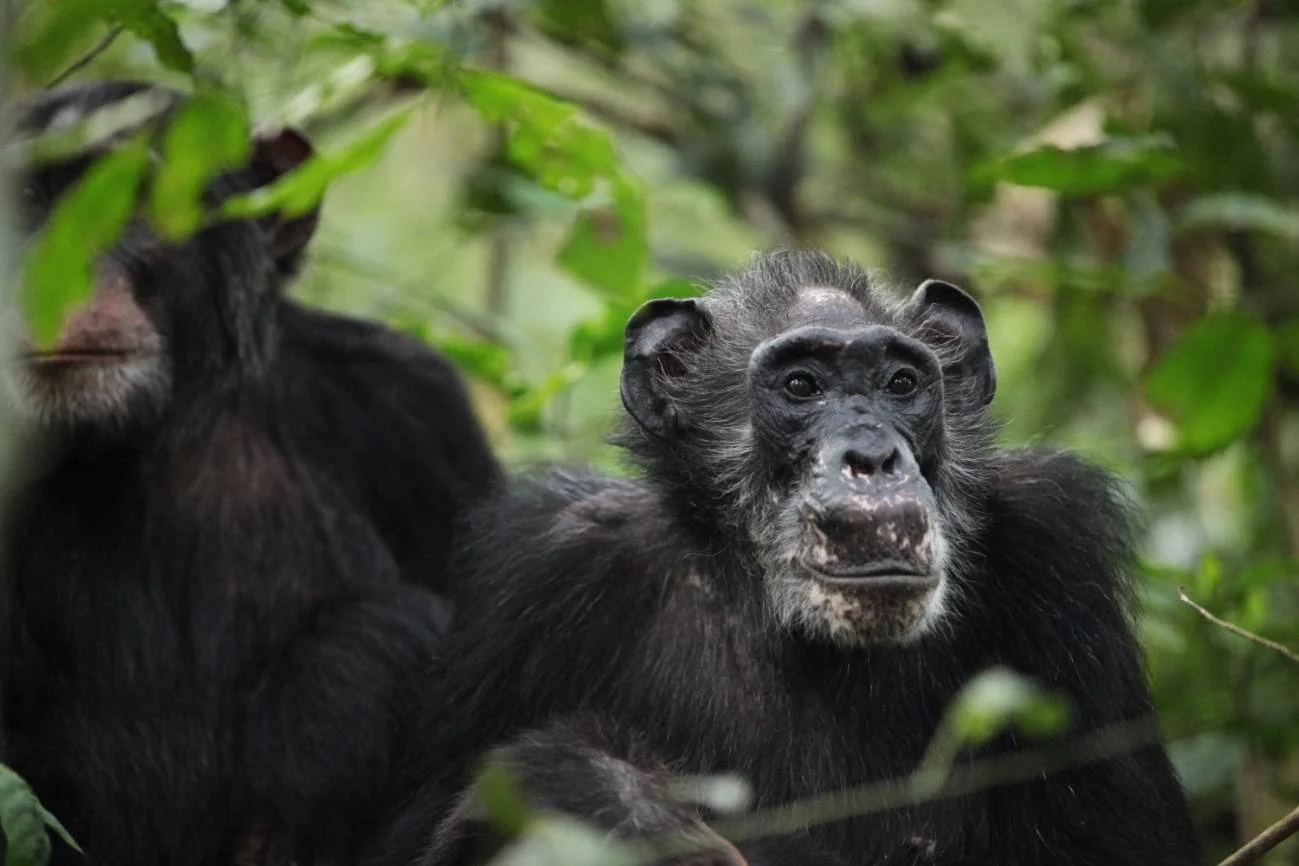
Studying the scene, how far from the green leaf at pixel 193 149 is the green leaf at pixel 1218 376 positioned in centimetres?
417

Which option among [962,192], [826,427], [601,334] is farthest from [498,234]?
[826,427]

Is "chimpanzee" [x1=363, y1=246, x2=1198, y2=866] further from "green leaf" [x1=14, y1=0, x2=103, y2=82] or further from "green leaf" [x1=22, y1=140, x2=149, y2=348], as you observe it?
"green leaf" [x1=14, y1=0, x2=103, y2=82]

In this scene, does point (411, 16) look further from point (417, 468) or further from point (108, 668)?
point (108, 668)

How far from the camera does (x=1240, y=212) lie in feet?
22.2

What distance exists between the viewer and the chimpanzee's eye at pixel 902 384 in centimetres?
502

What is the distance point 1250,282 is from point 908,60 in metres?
2.28

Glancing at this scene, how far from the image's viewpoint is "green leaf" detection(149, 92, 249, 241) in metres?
3.39

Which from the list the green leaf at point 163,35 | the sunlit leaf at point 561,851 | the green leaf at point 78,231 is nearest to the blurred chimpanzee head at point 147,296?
the green leaf at point 163,35

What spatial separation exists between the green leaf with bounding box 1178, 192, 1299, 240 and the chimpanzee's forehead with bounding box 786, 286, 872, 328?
208 centimetres

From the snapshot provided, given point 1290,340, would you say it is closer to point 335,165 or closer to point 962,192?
point 962,192

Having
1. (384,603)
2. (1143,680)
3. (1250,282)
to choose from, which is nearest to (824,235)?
(1250,282)

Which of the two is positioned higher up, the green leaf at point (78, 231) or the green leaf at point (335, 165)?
the green leaf at point (78, 231)

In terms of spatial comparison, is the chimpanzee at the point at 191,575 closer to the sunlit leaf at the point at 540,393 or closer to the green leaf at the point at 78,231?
the sunlit leaf at the point at 540,393

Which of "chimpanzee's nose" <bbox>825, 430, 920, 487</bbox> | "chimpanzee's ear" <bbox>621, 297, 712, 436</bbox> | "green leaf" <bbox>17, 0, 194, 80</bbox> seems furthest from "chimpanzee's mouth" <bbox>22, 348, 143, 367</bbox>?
"chimpanzee's nose" <bbox>825, 430, 920, 487</bbox>
